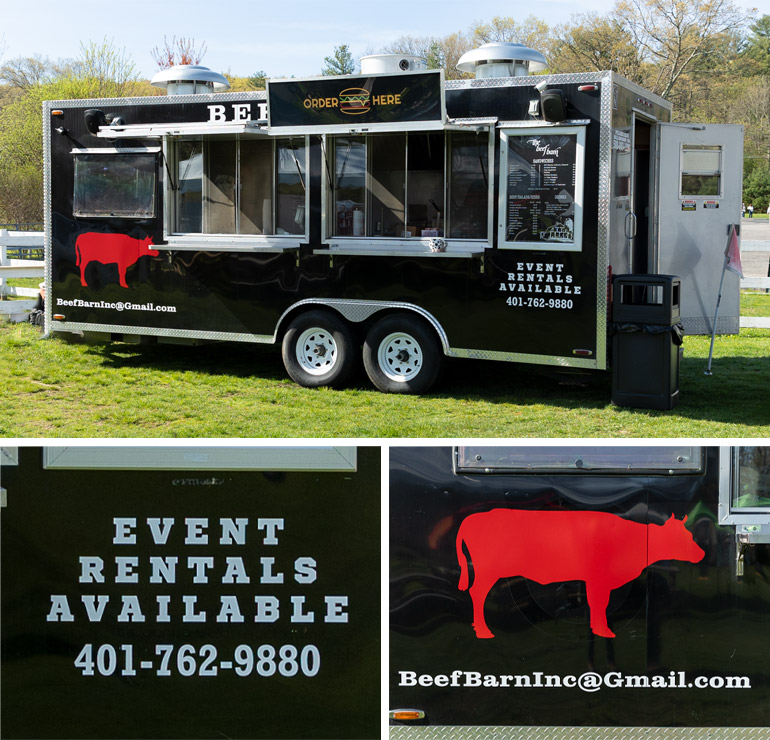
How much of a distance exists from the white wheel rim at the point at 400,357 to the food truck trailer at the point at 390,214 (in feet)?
0.05

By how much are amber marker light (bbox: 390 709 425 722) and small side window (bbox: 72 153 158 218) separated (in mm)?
7437

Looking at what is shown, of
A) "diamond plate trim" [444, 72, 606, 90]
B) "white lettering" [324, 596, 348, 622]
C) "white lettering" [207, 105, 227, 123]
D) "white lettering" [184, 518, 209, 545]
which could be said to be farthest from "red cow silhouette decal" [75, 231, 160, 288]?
"white lettering" [324, 596, 348, 622]

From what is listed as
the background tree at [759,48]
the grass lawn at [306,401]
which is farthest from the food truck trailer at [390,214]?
the background tree at [759,48]

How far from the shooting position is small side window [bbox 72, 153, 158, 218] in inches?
396

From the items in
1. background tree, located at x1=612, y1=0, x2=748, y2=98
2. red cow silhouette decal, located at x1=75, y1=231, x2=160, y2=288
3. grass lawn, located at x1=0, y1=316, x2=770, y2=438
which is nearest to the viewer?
grass lawn, located at x1=0, y1=316, x2=770, y2=438

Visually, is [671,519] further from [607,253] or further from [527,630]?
[607,253]

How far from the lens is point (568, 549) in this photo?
3506 millimetres

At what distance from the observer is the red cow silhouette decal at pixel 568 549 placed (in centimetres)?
347

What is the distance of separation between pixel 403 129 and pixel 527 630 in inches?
240

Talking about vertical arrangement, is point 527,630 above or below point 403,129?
below

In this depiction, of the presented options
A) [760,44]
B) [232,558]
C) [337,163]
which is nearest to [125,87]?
[337,163]

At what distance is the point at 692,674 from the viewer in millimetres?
3516

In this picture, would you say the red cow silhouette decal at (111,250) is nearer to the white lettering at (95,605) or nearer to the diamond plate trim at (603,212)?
the diamond plate trim at (603,212)

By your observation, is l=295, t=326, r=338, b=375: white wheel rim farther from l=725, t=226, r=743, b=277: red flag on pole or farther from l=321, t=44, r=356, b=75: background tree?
l=321, t=44, r=356, b=75: background tree
